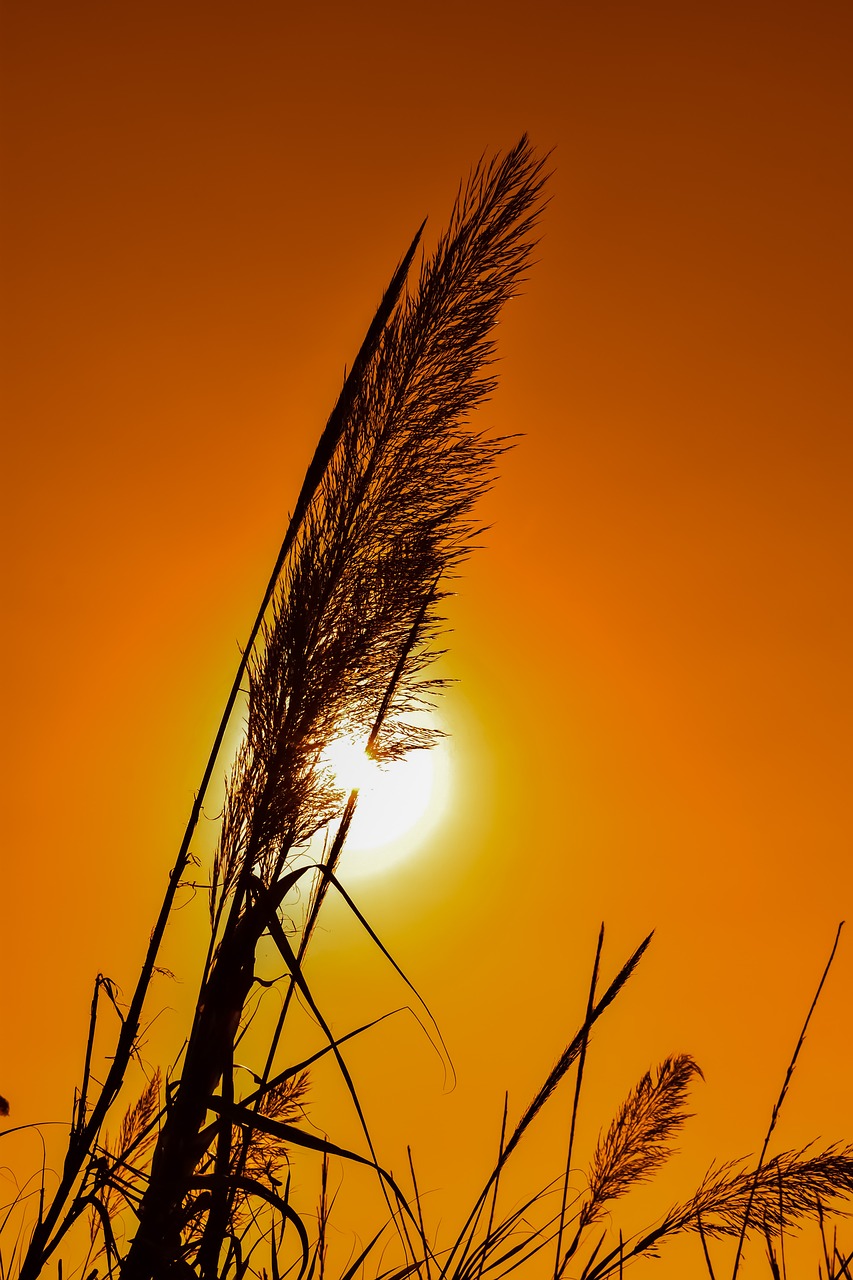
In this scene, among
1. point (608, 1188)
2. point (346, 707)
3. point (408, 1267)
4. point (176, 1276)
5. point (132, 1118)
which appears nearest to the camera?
point (176, 1276)

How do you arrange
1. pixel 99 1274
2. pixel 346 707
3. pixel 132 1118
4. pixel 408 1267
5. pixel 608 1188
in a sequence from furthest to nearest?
1. pixel 132 1118
2. pixel 608 1188
3. pixel 346 707
4. pixel 99 1274
5. pixel 408 1267

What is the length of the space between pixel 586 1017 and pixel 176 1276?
0.59 metres

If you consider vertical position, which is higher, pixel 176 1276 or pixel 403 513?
pixel 403 513

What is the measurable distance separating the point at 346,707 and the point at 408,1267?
69 centimetres

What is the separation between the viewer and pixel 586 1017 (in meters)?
1.28

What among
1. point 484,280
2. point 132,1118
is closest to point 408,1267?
point 132,1118

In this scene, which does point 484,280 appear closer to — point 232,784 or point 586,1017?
point 232,784

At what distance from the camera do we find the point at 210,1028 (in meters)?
1.00

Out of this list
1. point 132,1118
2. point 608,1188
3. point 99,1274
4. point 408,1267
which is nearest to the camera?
point 408,1267

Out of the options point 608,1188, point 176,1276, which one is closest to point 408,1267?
point 176,1276

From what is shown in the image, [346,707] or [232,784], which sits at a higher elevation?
[346,707]

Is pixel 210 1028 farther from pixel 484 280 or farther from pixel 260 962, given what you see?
pixel 484 280

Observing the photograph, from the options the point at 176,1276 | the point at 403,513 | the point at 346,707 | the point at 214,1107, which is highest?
the point at 403,513

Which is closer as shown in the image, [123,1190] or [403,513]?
[123,1190]
